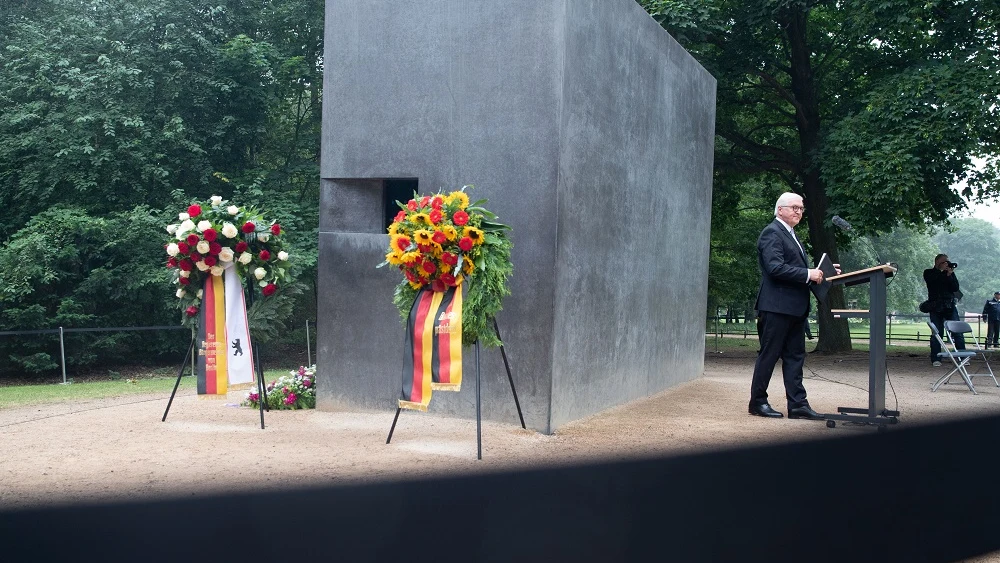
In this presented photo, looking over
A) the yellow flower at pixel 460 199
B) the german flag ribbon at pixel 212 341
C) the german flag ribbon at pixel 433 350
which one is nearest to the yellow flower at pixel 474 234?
the yellow flower at pixel 460 199

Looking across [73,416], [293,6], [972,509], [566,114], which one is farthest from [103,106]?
[972,509]

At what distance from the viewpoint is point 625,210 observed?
9930 mm

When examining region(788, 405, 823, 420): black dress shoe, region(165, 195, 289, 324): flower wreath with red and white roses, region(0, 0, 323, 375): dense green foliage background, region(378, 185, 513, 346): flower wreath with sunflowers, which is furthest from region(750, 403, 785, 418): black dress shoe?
region(0, 0, 323, 375): dense green foliage background

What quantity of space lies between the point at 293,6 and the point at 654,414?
17315 mm

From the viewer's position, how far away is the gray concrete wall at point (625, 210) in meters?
8.43

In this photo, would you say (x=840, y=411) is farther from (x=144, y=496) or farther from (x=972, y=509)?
(x=144, y=496)

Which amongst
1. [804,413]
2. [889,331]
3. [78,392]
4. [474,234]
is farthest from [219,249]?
[889,331]

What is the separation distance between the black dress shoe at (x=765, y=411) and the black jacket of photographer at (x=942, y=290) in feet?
25.8

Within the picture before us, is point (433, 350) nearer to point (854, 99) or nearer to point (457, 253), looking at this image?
point (457, 253)

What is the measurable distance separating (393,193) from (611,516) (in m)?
8.58

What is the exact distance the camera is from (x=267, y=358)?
2261 centimetres

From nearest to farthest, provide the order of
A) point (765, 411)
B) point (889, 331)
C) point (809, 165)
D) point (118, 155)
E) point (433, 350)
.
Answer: point (433, 350), point (765, 411), point (809, 165), point (118, 155), point (889, 331)

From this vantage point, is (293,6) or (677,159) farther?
(293,6)

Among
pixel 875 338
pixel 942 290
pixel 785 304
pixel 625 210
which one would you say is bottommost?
pixel 875 338
